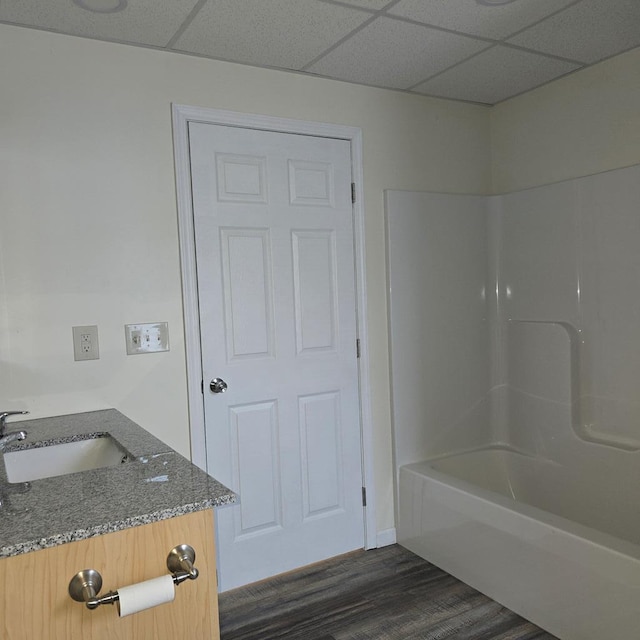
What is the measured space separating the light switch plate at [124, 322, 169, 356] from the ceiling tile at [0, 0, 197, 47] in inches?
43.4

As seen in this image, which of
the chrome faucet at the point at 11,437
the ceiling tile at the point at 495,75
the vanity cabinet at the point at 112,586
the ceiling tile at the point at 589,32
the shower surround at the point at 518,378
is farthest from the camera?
the ceiling tile at the point at 495,75

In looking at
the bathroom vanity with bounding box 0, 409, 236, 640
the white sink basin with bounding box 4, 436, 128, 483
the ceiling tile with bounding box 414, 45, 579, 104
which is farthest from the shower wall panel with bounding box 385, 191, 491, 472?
the bathroom vanity with bounding box 0, 409, 236, 640

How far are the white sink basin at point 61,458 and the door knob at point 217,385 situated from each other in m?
0.65

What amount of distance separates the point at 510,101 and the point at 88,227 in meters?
2.28

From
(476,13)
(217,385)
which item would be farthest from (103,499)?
(476,13)

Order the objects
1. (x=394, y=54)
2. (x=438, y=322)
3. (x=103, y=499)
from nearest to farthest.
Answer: (x=103, y=499) < (x=394, y=54) < (x=438, y=322)

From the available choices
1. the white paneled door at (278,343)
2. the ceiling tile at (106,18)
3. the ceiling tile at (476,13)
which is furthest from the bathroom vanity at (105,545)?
the ceiling tile at (476,13)

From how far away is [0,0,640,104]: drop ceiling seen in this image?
2027mm

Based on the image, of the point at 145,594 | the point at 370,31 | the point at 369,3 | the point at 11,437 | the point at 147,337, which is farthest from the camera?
the point at 147,337

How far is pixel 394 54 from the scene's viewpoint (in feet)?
8.11

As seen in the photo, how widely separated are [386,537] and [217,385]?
1.23 metres

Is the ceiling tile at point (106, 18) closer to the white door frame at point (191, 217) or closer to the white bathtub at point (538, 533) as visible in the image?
the white door frame at point (191, 217)

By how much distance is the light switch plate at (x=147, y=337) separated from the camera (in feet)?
7.64

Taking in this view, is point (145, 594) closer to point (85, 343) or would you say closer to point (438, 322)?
point (85, 343)
